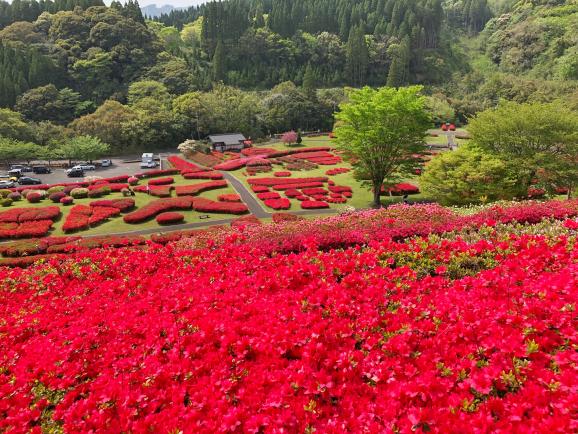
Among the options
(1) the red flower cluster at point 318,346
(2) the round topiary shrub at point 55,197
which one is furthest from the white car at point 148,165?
(1) the red flower cluster at point 318,346

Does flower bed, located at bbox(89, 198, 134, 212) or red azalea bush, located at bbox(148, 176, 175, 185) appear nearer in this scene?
flower bed, located at bbox(89, 198, 134, 212)

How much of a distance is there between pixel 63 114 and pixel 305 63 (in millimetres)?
75852

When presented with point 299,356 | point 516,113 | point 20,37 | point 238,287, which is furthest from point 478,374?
point 20,37

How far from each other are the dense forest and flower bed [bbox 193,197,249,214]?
40338 millimetres

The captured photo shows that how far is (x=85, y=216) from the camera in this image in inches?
1305

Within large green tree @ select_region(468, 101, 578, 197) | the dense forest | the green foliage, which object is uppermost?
the dense forest

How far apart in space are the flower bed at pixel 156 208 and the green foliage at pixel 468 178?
23313mm

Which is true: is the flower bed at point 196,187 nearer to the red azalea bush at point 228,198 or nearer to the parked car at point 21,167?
the red azalea bush at point 228,198

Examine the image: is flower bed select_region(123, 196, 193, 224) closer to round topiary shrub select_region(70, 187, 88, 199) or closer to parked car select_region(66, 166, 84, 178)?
round topiary shrub select_region(70, 187, 88, 199)

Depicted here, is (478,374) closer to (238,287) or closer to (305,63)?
(238,287)

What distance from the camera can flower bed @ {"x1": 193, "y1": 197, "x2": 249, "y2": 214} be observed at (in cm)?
3578

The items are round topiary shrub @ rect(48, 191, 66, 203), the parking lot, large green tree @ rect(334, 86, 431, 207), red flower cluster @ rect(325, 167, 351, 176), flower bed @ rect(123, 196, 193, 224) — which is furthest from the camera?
red flower cluster @ rect(325, 167, 351, 176)

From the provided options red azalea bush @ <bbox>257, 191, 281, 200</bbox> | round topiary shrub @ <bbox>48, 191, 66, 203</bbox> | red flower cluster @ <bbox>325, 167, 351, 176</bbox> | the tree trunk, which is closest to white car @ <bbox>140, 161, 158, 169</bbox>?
round topiary shrub @ <bbox>48, 191, 66, 203</bbox>

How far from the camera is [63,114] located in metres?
77.4
